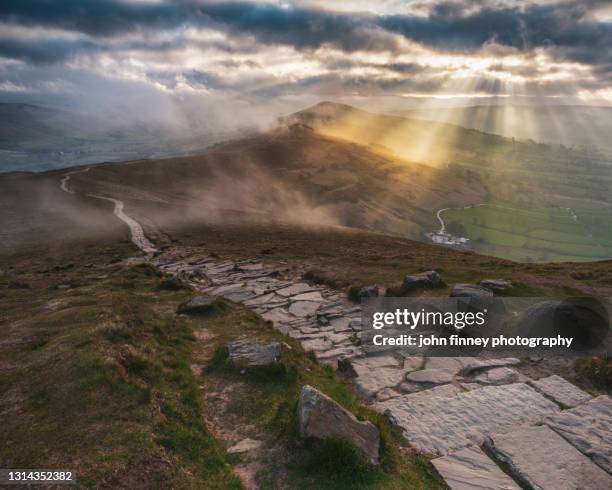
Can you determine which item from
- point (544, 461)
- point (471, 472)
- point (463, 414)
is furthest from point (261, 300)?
point (544, 461)

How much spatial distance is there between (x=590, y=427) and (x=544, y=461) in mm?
2210

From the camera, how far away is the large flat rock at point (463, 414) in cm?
916

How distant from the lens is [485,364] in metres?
12.7

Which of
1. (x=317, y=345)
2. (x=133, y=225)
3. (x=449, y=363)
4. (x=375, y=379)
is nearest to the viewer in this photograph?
(x=375, y=379)

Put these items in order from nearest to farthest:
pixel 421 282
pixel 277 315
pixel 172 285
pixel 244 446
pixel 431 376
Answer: pixel 244 446 → pixel 431 376 → pixel 277 315 → pixel 421 282 → pixel 172 285

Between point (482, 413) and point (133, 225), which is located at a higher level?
point (482, 413)

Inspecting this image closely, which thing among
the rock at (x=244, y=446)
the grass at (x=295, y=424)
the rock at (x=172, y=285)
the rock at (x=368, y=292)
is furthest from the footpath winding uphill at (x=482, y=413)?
the rock at (x=172, y=285)

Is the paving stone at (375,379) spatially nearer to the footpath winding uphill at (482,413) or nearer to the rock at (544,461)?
the footpath winding uphill at (482,413)

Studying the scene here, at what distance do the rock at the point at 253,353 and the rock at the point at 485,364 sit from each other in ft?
20.6

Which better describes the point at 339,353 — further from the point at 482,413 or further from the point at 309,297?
the point at 309,297

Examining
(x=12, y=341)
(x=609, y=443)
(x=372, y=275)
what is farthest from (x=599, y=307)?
(x=12, y=341)

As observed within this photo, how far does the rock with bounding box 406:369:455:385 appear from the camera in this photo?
1192 centimetres

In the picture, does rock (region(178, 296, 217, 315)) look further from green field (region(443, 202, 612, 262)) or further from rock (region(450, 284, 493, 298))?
green field (region(443, 202, 612, 262))

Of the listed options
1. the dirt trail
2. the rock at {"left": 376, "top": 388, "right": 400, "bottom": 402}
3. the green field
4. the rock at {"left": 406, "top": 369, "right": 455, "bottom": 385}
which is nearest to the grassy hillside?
the rock at {"left": 376, "top": 388, "right": 400, "bottom": 402}
